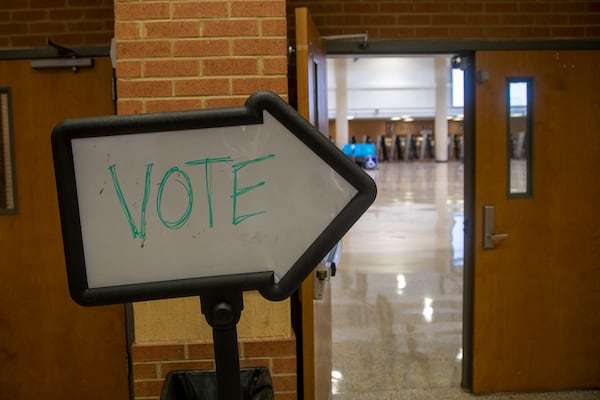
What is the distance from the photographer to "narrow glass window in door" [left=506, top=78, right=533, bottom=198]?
11.0ft

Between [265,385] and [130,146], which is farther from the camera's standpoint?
[265,385]

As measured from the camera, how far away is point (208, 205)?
37.1 inches

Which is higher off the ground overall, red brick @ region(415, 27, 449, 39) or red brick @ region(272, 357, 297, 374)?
red brick @ region(415, 27, 449, 39)

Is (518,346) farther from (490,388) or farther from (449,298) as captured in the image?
(449,298)

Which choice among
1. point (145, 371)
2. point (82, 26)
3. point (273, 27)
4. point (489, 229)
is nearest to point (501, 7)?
point (489, 229)

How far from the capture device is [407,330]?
4715 mm

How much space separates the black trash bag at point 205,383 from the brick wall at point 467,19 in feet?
7.00

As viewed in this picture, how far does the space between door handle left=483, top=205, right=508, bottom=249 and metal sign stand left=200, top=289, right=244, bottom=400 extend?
8.88ft

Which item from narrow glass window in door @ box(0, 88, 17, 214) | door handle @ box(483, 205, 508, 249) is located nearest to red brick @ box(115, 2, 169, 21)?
narrow glass window in door @ box(0, 88, 17, 214)

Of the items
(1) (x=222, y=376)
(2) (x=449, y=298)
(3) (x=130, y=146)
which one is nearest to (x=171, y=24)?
(3) (x=130, y=146)

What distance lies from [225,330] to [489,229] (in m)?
2.76

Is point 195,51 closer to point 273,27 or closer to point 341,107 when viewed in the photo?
point 273,27

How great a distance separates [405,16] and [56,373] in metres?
3.01

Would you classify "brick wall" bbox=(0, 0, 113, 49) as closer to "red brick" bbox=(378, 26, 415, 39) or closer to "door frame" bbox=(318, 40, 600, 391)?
"door frame" bbox=(318, 40, 600, 391)
